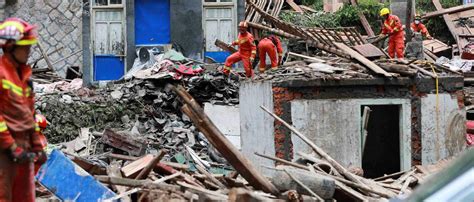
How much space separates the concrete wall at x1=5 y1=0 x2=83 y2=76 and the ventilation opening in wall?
627 inches

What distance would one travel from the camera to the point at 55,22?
2895 centimetres

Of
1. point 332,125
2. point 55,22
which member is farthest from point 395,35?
point 55,22

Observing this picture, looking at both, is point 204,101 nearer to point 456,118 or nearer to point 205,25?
point 205,25

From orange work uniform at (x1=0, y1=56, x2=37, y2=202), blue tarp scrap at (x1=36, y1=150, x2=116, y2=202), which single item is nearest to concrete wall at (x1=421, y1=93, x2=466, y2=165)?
blue tarp scrap at (x1=36, y1=150, x2=116, y2=202)

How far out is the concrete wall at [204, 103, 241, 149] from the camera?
18.4m

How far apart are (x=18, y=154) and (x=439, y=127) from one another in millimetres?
8390

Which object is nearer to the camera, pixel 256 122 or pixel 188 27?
pixel 256 122

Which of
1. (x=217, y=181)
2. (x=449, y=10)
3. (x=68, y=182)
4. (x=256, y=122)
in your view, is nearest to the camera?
(x=68, y=182)

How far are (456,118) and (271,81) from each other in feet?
11.0

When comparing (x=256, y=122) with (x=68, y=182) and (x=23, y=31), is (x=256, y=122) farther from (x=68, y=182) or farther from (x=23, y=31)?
(x=23, y=31)

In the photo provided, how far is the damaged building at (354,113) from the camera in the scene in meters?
12.9

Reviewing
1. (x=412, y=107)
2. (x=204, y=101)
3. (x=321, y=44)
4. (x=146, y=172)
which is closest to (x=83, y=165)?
(x=146, y=172)

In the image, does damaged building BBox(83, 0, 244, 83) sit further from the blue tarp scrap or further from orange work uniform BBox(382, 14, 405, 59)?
the blue tarp scrap

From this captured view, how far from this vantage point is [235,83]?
Answer: 2036 centimetres
